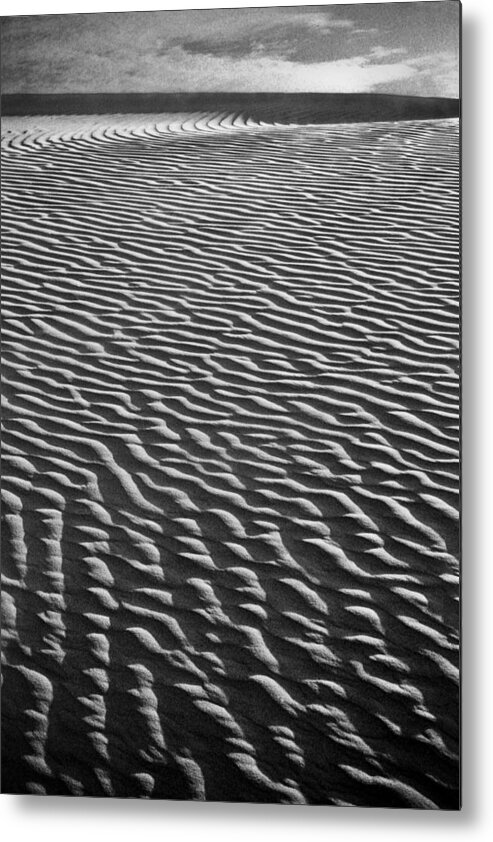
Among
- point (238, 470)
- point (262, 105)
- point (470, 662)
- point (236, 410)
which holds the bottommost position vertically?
point (470, 662)

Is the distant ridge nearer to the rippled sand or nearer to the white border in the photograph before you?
the rippled sand

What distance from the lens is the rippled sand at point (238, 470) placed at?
9.40ft

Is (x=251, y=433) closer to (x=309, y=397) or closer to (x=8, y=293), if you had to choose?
(x=309, y=397)

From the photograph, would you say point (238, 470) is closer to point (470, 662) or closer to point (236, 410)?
point (236, 410)

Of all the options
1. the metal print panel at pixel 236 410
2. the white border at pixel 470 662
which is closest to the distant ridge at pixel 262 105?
the metal print panel at pixel 236 410

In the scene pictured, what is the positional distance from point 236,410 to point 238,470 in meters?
0.17

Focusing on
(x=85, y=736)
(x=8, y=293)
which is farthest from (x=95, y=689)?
(x=8, y=293)

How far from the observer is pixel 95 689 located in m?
2.94

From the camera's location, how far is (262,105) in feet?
9.91

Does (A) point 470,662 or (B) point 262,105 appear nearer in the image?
(A) point 470,662

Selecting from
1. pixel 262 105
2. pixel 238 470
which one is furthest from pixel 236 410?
pixel 262 105

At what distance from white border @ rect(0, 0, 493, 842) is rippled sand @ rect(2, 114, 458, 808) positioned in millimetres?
73

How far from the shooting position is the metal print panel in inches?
113

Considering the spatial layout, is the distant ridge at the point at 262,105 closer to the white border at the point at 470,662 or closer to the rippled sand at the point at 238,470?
the rippled sand at the point at 238,470
